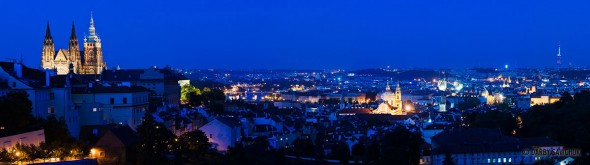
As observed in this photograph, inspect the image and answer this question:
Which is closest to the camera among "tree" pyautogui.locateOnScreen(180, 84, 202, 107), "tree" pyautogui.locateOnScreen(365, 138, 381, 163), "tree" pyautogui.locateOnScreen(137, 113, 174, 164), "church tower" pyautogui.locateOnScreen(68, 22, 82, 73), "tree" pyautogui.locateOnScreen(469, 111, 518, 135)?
"tree" pyautogui.locateOnScreen(137, 113, 174, 164)

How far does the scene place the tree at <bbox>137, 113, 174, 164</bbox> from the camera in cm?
3128

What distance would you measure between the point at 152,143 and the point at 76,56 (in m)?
69.9

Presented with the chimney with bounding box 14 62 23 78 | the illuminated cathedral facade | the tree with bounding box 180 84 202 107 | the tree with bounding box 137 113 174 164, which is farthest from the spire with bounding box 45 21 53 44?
the tree with bounding box 137 113 174 164

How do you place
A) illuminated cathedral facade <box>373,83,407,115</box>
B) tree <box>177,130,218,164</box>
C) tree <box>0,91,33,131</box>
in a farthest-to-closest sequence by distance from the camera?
illuminated cathedral facade <box>373,83,407,115</box> < tree <box>177,130,218,164</box> < tree <box>0,91,33,131</box>

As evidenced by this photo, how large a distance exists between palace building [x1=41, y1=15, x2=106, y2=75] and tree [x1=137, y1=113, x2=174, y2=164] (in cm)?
6053

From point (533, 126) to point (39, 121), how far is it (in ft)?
139

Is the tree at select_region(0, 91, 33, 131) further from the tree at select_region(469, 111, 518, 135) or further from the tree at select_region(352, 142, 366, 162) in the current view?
the tree at select_region(469, 111, 518, 135)

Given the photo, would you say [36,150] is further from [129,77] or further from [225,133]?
[129,77]

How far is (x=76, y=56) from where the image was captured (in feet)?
325

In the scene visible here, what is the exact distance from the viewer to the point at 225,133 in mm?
42906

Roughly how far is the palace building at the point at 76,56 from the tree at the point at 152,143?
6053 centimetres

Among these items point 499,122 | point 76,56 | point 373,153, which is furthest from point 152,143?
point 76,56

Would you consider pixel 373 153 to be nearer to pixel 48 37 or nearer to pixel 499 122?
pixel 499 122

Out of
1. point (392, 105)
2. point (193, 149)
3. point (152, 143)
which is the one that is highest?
point (152, 143)
